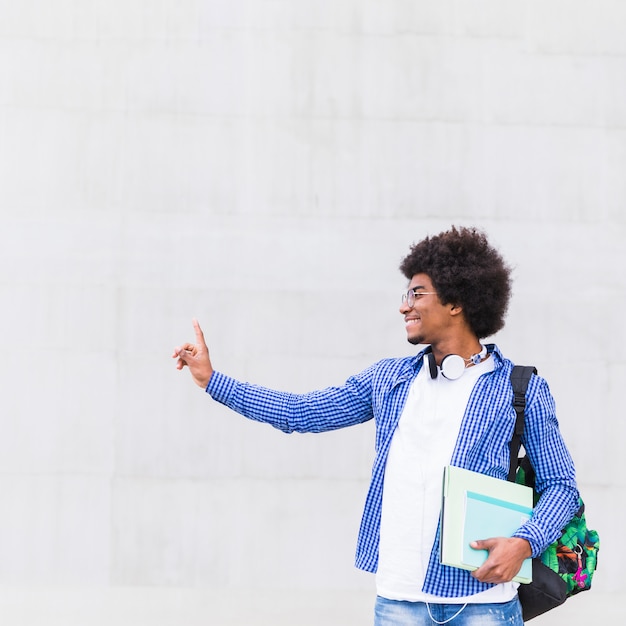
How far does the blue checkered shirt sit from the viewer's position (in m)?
2.04

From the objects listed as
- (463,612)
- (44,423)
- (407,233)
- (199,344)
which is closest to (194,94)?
(407,233)

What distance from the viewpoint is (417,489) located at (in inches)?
81.5

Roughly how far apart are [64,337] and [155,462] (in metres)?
0.82

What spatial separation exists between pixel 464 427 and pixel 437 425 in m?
0.07

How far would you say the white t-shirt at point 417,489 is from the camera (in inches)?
80.7

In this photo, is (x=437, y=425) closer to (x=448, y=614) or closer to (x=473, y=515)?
(x=473, y=515)

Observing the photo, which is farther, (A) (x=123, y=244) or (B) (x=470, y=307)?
(A) (x=123, y=244)

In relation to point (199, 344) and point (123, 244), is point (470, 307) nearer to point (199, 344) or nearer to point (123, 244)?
point (199, 344)

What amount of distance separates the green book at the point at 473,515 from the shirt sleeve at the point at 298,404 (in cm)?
44

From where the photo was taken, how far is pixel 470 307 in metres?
2.27

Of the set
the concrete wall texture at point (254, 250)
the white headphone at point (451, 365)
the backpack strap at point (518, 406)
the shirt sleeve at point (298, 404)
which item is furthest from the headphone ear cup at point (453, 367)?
the concrete wall texture at point (254, 250)

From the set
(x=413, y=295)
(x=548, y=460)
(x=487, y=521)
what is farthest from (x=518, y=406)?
(x=413, y=295)

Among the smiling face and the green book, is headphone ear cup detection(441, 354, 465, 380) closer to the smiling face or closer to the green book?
the smiling face

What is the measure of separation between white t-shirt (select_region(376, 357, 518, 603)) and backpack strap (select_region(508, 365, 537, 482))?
4.1 inches
